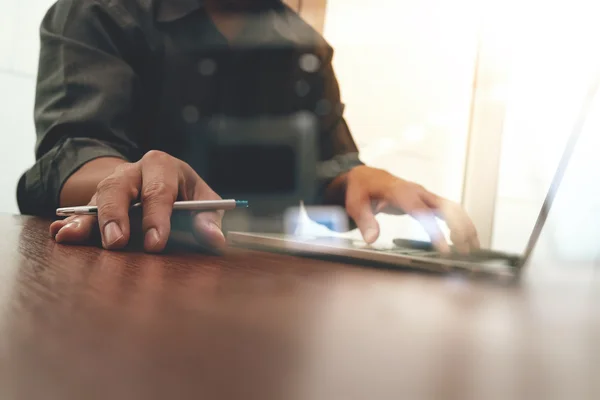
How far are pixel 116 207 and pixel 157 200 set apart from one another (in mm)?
24

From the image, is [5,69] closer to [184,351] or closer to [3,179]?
[3,179]

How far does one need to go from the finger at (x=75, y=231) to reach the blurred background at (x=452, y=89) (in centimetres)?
68

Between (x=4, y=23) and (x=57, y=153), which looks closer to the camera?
(x=57, y=153)

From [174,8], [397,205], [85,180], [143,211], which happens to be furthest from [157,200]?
[174,8]

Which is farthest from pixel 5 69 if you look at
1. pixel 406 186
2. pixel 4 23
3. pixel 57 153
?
pixel 406 186

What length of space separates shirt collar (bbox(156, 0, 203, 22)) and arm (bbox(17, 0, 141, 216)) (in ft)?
0.26

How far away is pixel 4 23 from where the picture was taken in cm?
91

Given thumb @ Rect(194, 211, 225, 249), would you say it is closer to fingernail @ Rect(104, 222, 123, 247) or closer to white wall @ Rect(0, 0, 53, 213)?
fingernail @ Rect(104, 222, 123, 247)

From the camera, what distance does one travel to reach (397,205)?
63cm

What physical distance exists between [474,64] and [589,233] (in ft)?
2.57

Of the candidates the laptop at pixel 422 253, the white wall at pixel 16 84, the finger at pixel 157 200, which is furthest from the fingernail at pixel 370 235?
the white wall at pixel 16 84

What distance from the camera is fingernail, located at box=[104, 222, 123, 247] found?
0.85 feet

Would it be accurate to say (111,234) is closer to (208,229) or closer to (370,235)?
(208,229)

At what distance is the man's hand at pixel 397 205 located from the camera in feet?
1.67
